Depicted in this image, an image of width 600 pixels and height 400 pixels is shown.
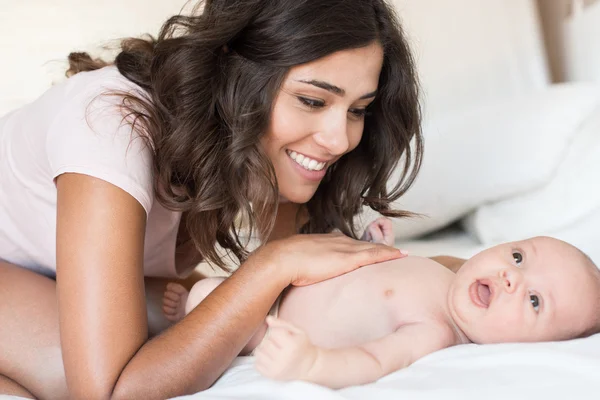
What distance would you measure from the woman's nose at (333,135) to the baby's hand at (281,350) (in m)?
0.59

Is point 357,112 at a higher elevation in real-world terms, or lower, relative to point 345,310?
higher

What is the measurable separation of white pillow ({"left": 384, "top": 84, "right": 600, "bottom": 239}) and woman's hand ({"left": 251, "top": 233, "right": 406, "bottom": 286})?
861mm

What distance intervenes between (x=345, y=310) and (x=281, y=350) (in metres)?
0.35

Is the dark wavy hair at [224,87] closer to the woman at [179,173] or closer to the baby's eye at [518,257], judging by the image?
the woman at [179,173]

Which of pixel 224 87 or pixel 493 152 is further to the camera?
pixel 493 152

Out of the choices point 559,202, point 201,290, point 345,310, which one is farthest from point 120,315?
point 559,202

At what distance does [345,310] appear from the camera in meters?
1.24

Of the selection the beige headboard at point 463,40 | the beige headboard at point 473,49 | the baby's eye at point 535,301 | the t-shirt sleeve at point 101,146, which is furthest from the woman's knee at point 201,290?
the beige headboard at point 473,49

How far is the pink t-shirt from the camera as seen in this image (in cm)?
121

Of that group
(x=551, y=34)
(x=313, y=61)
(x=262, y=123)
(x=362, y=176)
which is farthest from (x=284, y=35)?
(x=551, y=34)

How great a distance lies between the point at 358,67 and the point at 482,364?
649mm

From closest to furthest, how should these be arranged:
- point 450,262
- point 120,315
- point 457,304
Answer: point 120,315 < point 457,304 < point 450,262

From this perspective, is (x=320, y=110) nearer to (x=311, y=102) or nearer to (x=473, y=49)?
(x=311, y=102)

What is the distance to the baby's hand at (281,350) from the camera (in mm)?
906
